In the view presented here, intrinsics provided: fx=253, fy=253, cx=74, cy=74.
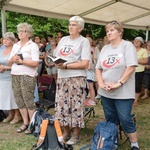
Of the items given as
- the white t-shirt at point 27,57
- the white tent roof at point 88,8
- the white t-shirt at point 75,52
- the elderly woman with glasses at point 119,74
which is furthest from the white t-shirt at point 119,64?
the white tent roof at point 88,8

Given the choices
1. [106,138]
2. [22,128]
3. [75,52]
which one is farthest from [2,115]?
[106,138]

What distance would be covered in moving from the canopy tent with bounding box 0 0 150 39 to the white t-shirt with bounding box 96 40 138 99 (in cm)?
358

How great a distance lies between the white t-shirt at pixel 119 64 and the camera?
2711mm

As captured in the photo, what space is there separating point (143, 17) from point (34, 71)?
5.66 meters

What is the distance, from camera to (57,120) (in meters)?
3.10

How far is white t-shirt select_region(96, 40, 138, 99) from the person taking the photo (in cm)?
271

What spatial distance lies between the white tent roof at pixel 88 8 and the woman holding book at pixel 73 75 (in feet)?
9.79

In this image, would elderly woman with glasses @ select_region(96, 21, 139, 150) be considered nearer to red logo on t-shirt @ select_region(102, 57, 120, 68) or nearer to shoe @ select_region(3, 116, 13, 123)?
red logo on t-shirt @ select_region(102, 57, 120, 68)

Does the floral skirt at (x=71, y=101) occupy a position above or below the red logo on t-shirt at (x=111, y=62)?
below

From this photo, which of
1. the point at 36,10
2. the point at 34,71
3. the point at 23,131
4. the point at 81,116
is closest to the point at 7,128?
the point at 23,131

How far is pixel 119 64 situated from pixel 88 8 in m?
4.62

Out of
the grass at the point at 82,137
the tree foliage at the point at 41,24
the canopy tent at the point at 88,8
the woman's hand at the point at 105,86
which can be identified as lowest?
the grass at the point at 82,137

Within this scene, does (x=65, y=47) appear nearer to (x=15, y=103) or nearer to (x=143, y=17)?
(x=15, y=103)

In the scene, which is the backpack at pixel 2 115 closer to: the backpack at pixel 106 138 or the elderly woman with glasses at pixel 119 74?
the backpack at pixel 106 138
